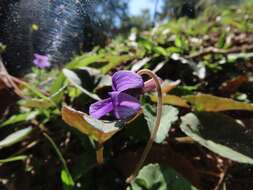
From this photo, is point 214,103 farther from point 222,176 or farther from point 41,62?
point 41,62

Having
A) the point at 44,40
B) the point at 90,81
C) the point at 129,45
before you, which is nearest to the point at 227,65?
the point at 129,45

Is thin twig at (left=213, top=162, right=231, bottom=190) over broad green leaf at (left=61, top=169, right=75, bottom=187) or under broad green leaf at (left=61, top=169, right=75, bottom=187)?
under

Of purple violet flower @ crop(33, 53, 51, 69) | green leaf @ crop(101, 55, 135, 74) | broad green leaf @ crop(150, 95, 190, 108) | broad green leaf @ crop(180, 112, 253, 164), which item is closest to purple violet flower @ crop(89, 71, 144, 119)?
broad green leaf @ crop(180, 112, 253, 164)

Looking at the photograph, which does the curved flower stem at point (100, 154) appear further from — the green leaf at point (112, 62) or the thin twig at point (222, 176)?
the green leaf at point (112, 62)

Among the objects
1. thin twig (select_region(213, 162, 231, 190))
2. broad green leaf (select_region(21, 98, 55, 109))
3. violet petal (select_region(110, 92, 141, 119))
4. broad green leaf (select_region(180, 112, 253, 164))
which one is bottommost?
thin twig (select_region(213, 162, 231, 190))

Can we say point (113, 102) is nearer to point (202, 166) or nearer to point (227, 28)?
point (202, 166)

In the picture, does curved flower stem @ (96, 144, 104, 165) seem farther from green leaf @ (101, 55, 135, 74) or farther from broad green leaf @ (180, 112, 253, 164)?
green leaf @ (101, 55, 135, 74)
